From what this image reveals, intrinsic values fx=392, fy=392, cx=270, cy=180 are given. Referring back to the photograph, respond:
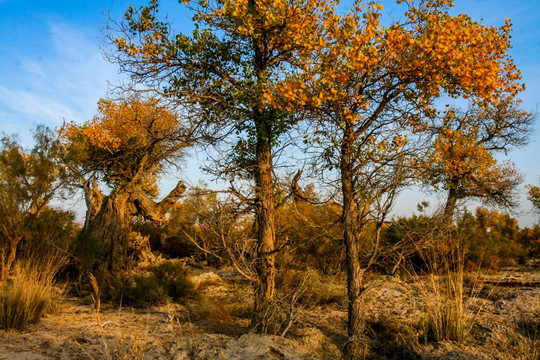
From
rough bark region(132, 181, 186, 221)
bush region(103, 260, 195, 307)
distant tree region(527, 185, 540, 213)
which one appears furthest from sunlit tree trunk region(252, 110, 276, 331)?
distant tree region(527, 185, 540, 213)

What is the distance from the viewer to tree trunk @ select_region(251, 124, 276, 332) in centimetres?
525

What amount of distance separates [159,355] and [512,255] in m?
12.0

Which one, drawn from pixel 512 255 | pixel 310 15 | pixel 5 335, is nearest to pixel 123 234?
pixel 5 335

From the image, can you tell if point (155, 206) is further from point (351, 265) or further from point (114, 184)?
point (351, 265)

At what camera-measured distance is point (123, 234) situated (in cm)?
1149

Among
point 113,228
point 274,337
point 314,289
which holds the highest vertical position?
point 113,228

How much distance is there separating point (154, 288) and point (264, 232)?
351 centimetres

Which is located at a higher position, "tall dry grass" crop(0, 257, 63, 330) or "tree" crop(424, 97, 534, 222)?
"tree" crop(424, 97, 534, 222)

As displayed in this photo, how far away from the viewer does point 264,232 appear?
217 inches

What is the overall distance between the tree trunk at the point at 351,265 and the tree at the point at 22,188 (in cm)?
728

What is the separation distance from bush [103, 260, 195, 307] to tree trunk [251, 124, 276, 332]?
324 centimetres

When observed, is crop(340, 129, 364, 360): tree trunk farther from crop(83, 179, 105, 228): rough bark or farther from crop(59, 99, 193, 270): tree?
crop(83, 179, 105, 228): rough bark

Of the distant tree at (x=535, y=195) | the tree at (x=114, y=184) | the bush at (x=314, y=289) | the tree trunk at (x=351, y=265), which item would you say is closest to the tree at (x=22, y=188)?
the tree at (x=114, y=184)

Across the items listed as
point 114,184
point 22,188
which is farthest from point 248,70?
point 114,184
